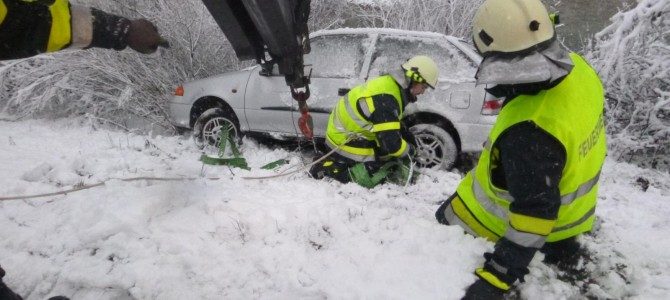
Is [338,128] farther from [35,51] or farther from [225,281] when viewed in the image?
[35,51]

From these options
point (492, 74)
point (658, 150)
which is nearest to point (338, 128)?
point (492, 74)

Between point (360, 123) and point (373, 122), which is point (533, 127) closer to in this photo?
point (373, 122)

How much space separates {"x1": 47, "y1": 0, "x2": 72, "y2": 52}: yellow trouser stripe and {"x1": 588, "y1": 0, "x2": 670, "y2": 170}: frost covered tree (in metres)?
4.90

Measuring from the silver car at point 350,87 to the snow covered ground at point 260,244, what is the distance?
1.10m

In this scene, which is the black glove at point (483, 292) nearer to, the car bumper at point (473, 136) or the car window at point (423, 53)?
the car bumper at point (473, 136)

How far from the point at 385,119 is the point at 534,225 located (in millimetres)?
2023

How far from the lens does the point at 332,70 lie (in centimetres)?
451

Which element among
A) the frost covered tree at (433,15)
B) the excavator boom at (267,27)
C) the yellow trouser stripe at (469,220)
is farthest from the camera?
the frost covered tree at (433,15)

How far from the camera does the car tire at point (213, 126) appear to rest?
498 centimetres

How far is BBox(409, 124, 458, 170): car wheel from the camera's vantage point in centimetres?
412

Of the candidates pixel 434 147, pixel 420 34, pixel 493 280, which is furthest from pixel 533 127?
pixel 420 34

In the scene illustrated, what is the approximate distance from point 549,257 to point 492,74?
108 centimetres

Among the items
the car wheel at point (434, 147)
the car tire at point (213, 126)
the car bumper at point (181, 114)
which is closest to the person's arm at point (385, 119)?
the car wheel at point (434, 147)

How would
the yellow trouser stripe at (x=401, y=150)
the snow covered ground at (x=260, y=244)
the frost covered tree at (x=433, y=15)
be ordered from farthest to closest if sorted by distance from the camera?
the frost covered tree at (x=433, y=15) < the yellow trouser stripe at (x=401, y=150) < the snow covered ground at (x=260, y=244)
